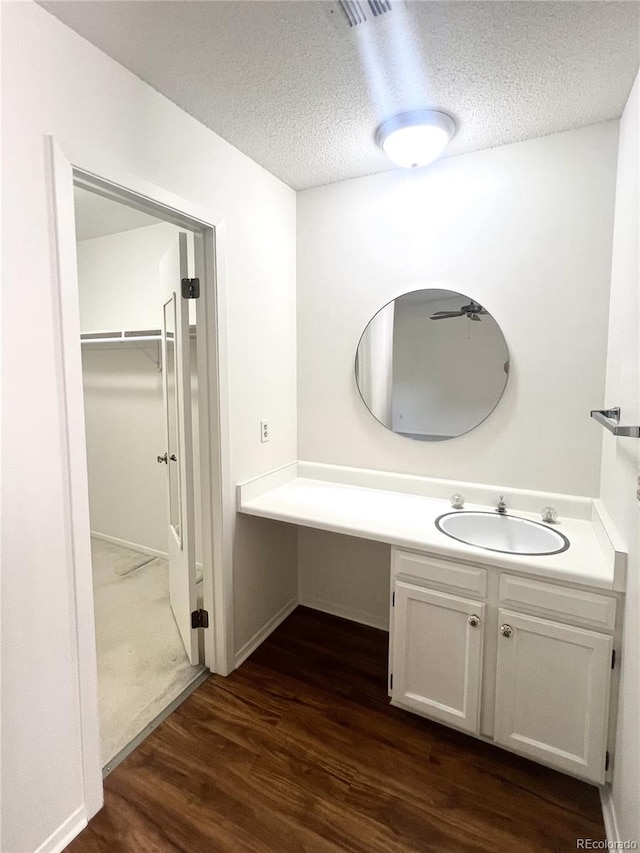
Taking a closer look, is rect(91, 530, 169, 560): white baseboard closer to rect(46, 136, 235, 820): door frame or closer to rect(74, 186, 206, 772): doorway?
rect(74, 186, 206, 772): doorway

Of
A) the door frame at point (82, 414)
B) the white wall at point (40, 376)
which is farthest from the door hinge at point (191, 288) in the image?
the white wall at point (40, 376)

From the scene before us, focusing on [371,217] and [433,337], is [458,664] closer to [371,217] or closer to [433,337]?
[433,337]

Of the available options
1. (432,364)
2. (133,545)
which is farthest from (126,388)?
(432,364)

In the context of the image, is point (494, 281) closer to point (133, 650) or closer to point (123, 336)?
point (123, 336)

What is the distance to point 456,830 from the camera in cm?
139

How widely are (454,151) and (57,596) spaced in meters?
2.32

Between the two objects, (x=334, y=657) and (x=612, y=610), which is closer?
(x=612, y=610)

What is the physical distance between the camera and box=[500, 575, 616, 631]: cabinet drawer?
4.66ft

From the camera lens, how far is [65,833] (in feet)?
4.38

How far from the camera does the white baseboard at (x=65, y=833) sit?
1288mm

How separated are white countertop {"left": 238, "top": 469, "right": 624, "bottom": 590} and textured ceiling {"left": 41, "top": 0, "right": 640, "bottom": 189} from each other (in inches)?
62.0

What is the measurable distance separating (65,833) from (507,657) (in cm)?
154

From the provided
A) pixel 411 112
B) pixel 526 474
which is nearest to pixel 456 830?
pixel 526 474

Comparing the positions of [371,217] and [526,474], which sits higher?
[371,217]
